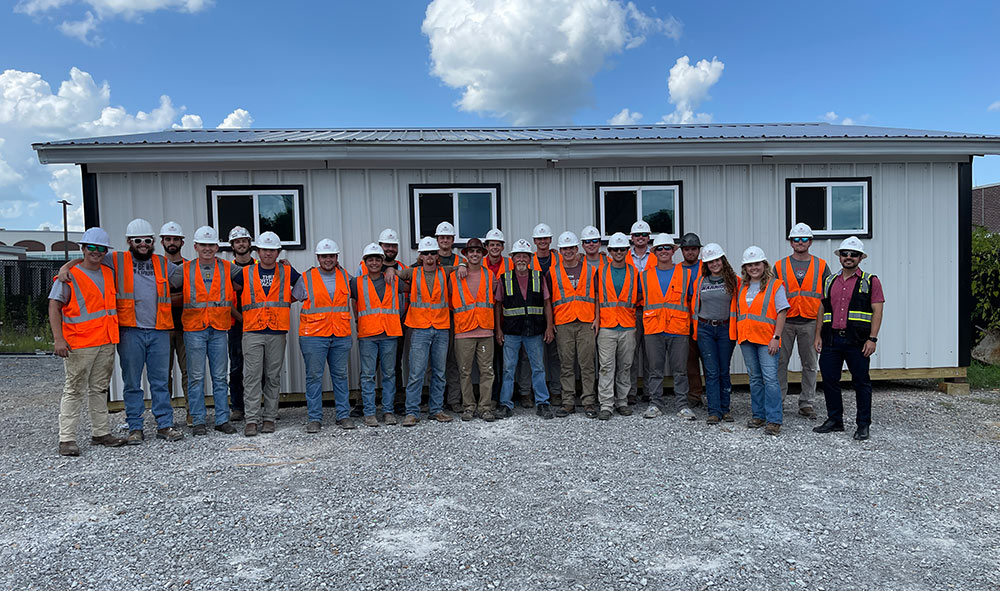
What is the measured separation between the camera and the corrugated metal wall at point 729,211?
6.84 meters

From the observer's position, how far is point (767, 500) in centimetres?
404

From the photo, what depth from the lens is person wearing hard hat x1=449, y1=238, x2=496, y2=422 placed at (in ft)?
19.9

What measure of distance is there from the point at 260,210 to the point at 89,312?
7.00 ft

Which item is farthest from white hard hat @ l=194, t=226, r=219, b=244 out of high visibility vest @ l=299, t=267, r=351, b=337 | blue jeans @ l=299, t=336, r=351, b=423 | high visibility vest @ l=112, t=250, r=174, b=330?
blue jeans @ l=299, t=336, r=351, b=423

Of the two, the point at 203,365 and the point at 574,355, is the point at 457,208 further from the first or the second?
the point at 203,365

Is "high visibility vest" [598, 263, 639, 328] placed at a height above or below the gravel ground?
above

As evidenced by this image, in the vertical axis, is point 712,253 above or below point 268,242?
below

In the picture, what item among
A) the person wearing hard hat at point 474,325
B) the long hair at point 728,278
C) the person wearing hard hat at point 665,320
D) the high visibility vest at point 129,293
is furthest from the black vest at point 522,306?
the high visibility vest at point 129,293

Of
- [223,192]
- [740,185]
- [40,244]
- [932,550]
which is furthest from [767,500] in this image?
[40,244]

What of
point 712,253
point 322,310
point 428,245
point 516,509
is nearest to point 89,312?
point 322,310

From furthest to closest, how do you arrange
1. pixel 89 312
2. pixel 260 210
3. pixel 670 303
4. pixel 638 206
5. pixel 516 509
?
pixel 638 206 → pixel 260 210 → pixel 670 303 → pixel 89 312 → pixel 516 509

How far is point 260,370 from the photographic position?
5.80m

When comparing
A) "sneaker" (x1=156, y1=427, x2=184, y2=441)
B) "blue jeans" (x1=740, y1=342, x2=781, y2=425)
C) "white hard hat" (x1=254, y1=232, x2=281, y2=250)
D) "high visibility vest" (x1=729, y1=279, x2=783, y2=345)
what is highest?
"white hard hat" (x1=254, y1=232, x2=281, y2=250)

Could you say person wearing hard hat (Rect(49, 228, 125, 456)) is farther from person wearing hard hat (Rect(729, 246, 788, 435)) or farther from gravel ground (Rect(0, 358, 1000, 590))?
person wearing hard hat (Rect(729, 246, 788, 435))
